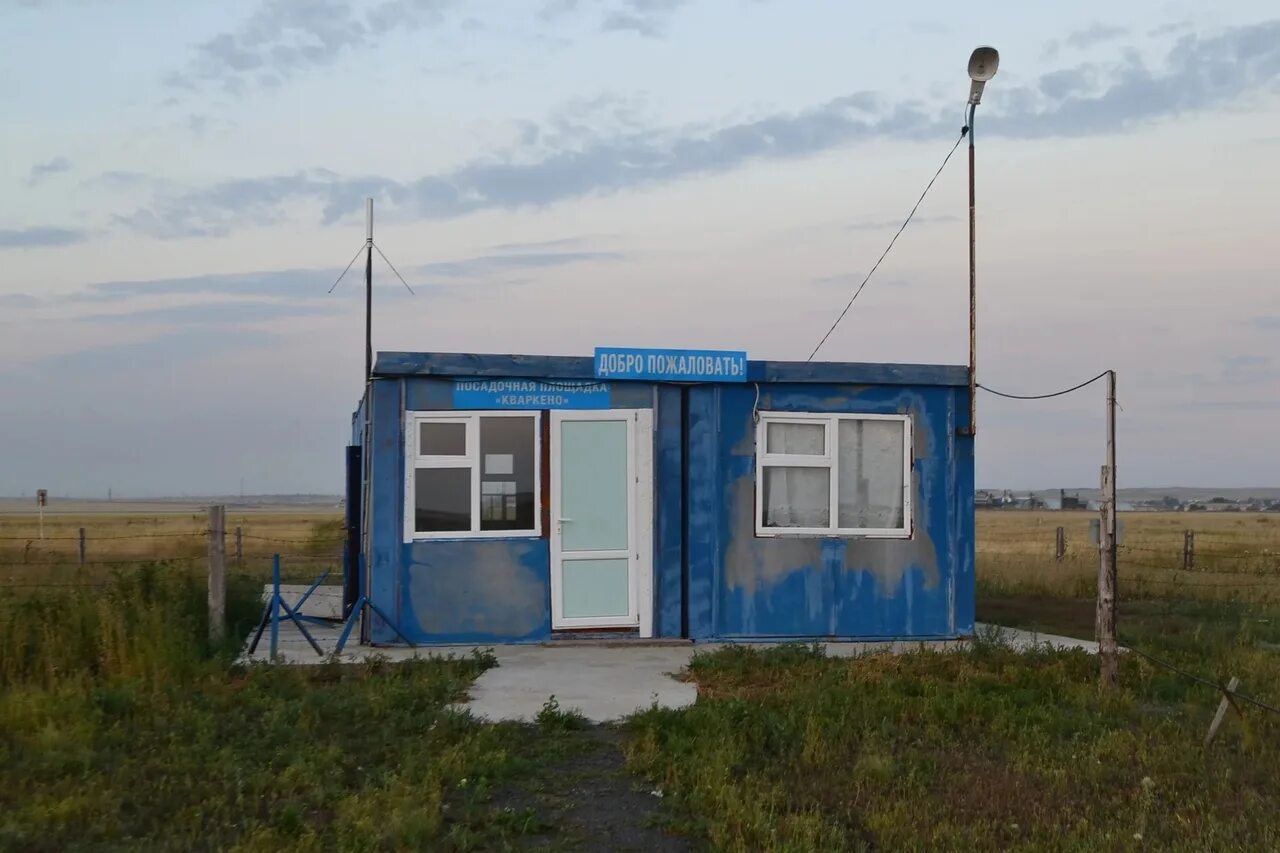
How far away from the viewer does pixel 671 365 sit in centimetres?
1130

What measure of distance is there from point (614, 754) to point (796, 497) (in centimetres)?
480

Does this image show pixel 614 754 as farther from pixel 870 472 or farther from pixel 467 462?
pixel 870 472

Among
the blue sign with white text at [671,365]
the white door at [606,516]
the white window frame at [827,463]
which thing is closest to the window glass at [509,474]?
the white door at [606,516]

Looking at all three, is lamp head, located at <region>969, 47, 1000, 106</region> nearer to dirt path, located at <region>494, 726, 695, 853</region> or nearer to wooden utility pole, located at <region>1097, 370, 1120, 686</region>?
wooden utility pole, located at <region>1097, 370, 1120, 686</region>

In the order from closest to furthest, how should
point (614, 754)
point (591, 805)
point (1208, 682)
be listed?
1. point (591, 805)
2. point (614, 754)
3. point (1208, 682)

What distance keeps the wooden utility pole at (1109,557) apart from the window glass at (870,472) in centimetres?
298

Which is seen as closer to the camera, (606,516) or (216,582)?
(216,582)

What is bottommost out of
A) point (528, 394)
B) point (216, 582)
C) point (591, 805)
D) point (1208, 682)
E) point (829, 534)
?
point (591, 805)

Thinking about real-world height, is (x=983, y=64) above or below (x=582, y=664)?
above

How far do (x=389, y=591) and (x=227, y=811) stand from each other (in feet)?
16.4

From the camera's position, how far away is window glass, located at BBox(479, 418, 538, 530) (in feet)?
36.5

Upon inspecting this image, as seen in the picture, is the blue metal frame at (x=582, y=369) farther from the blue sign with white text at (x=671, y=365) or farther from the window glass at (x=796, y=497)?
the window glass at (x=796, y=497)

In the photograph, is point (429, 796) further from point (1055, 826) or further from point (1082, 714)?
point (1082, 714)

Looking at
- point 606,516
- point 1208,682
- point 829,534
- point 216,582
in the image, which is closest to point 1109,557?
point 1208,682
